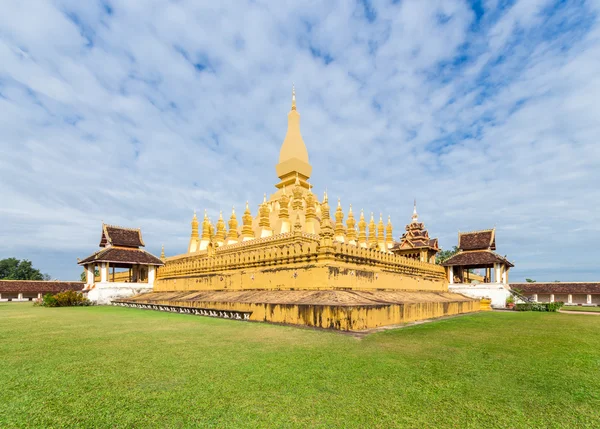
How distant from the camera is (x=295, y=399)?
376 cm

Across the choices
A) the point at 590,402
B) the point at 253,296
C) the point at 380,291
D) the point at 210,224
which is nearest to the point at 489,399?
the point at 590,402

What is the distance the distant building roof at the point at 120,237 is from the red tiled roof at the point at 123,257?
408mm

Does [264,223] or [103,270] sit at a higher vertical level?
[264,223]

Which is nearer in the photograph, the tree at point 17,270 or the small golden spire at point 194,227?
the small golden spire at point 194,227

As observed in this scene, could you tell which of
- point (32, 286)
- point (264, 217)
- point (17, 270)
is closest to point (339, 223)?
point (264, 217)

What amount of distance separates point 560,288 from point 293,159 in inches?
1126

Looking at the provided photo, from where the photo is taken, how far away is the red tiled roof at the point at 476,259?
80.9ft

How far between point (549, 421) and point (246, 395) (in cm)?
309

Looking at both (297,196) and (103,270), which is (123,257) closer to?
(103,270)

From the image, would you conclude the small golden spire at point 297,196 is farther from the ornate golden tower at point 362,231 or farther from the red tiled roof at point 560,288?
the red tiled roof at point 560,288

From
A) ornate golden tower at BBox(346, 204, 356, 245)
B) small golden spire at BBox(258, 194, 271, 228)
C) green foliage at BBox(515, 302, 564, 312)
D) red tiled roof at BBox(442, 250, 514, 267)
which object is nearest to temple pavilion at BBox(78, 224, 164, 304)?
small golden spire at BBox(258, 194, 271, 228)

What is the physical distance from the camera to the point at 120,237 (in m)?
25.1

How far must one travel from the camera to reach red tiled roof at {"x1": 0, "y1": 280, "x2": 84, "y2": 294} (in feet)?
102

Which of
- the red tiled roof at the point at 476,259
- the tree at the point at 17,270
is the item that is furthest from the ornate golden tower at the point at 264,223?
the tree at the point at 17,270
